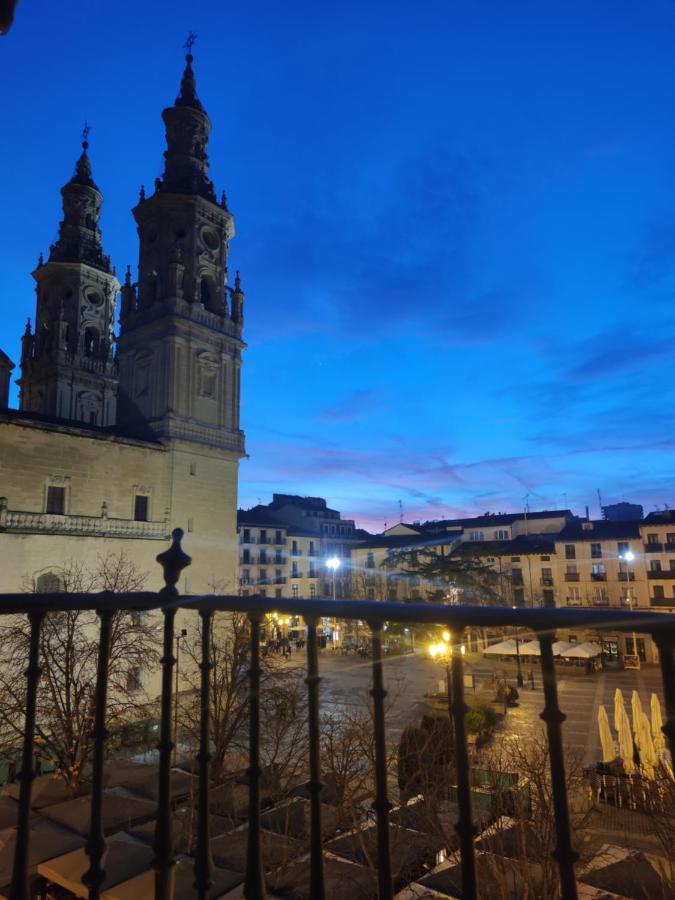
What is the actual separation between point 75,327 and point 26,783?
5303 cm

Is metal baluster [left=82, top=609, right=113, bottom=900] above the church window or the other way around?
the other way around

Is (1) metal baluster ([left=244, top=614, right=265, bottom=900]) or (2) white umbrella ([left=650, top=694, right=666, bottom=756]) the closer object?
(1) metal baluster ([left=244, top=614, right=265, bottom=900])

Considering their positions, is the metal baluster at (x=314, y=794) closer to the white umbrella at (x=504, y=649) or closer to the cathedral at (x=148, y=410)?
the cathedral at (x=148, y=410)

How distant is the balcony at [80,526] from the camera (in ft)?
92.9

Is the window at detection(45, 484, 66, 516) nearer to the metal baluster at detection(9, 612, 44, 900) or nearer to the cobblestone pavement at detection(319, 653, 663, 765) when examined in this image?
the cobblestone pavement at detection(319, 653, 663, 765)

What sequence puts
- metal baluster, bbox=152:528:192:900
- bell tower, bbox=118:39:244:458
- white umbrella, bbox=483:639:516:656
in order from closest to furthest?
1. metal baluster, bbox=152:528:192:900
2. white umbrella, bbox=483:639:516:656
3. bell tower, bbox=118:39:244:458

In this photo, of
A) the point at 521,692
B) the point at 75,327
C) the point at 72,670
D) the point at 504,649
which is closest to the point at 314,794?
the point at 72,670

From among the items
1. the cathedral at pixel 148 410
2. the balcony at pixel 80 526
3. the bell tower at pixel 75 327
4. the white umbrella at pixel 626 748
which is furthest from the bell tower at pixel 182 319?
the white umbrella at pixel 626 748

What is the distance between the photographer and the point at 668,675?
1.95m

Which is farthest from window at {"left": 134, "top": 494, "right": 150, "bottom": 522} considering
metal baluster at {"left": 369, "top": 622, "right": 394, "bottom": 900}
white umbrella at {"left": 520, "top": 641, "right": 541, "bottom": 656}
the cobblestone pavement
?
metal baluster at {"left": 369, "top": 622, "right": 394, "bottom": 900}

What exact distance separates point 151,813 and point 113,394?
44200 mm

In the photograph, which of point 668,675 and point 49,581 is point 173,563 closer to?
point 668,675

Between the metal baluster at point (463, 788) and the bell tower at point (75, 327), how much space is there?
5074 cm

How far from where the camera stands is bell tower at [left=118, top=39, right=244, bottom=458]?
1459 inches
